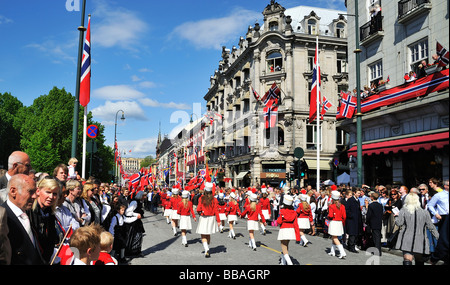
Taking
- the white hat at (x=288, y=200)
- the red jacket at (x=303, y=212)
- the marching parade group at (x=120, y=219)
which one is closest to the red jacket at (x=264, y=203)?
the marching parade group at (x=120, y=219)

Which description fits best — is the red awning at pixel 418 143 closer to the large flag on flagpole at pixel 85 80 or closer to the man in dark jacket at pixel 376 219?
the man in dark jacket at pixel 376 219

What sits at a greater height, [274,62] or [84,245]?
[274,62]

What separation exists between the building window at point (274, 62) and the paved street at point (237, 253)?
92.2 ft

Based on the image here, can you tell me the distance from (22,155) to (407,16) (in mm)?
8552

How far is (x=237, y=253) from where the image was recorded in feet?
34.8

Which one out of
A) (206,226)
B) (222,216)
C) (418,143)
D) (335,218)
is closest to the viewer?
(418,143)

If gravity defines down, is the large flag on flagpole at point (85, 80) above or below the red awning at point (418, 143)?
above

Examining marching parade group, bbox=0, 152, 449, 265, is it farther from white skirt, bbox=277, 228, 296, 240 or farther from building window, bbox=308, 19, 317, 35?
building window, bbox=308, 19, 317, 35

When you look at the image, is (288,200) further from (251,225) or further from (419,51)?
(419,51)

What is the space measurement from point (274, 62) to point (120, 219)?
3371 centimetres

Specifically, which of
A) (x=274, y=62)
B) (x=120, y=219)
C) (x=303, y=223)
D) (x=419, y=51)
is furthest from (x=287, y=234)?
(x=274, y=62)

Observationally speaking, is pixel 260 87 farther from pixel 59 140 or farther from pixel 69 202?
pixel 69 202

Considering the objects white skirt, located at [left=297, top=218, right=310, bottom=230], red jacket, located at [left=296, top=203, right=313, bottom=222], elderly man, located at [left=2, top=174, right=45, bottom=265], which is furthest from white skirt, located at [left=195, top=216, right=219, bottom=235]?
elderly man, located at [left=2, top=174, right=45, bottom=265]

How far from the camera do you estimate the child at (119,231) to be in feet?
Result: 29.6
